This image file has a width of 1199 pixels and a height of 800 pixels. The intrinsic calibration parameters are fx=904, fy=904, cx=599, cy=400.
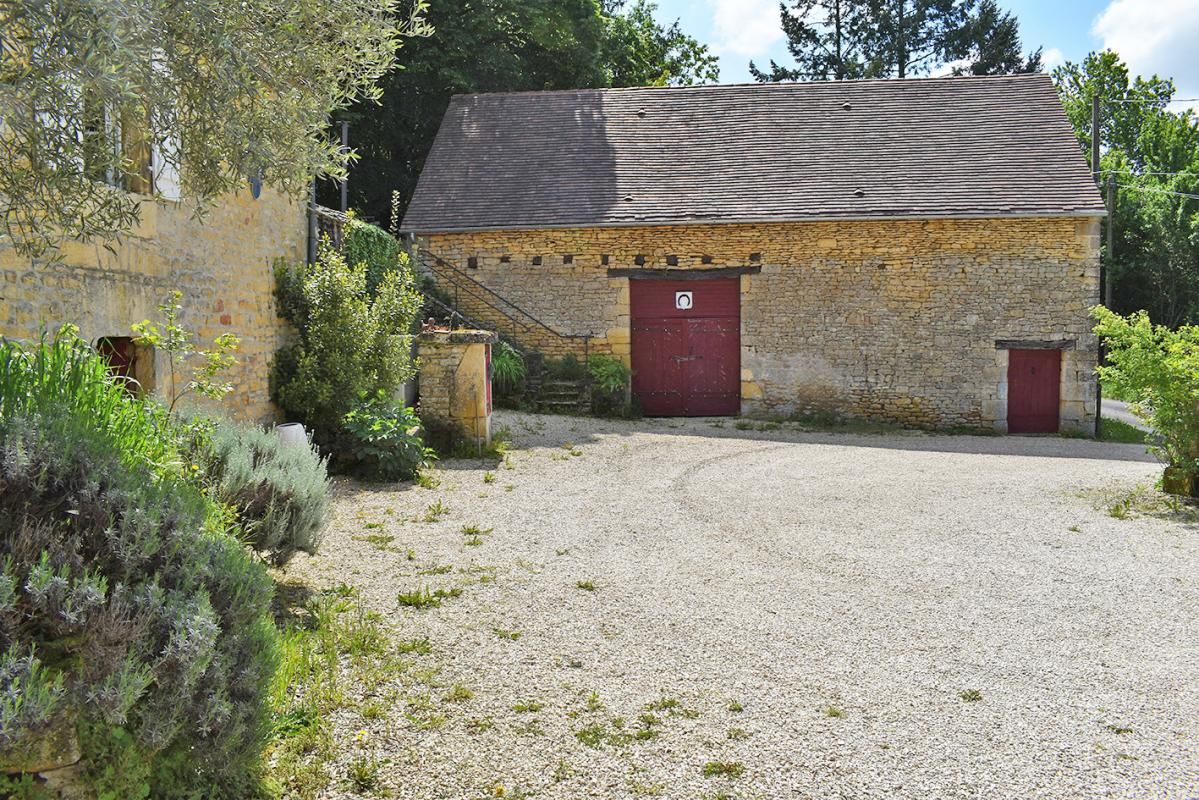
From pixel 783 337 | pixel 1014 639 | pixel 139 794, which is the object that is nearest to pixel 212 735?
pixel 139 794

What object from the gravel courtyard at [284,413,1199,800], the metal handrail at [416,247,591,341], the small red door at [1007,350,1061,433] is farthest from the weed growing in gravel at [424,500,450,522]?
the small red door at [1007,350,1061,433]

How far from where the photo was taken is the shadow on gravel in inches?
475

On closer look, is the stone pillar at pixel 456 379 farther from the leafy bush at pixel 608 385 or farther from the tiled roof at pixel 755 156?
the tiled roof at pixel 755 156

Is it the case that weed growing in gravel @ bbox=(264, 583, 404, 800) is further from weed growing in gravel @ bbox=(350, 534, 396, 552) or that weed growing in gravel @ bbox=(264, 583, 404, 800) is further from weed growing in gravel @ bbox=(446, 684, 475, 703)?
weed growing in gravel @ bbox=(350, 534, 396, 552)

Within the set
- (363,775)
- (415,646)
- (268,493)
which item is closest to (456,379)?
(268,493)

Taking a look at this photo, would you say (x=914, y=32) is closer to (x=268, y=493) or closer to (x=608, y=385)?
(x=608, y=385)

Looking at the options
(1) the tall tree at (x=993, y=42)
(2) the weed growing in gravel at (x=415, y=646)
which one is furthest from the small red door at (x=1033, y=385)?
(1) the tall tree at (x=993, y=42)

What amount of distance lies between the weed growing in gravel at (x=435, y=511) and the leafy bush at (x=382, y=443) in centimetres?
114

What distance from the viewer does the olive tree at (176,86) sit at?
321cm

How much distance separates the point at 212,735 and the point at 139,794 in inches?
9.1

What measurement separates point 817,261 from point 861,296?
0.93 metres

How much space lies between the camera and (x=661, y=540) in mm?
6648

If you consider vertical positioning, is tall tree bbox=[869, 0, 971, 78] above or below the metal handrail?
above

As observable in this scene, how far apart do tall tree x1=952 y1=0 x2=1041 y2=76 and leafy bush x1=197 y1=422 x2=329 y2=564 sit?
110 ft
